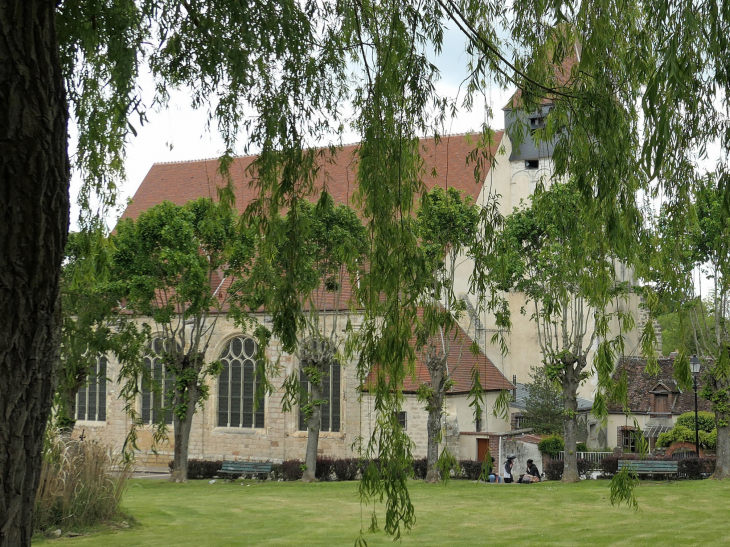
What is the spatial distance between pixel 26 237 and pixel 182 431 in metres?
20.4

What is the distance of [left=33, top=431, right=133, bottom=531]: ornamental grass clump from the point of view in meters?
11.8

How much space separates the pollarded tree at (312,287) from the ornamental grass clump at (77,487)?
314cm

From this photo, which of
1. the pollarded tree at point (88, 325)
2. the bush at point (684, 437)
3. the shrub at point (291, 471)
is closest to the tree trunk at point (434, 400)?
the shrub at point (291, 471)

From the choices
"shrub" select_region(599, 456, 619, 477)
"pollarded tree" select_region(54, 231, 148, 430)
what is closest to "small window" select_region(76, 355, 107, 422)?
"shrub" select_region(599, 456, 619, 477)

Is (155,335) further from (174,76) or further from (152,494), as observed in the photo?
(174,76)

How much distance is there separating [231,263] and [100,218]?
15127 millimetres

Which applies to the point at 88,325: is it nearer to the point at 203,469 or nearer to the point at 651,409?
the point at 203,469

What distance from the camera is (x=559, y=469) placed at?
23.0 meters

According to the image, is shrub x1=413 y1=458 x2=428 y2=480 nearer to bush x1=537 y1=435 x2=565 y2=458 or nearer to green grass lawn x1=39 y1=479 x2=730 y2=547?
green grass lawn x1=39 y1=479 x2=730 y2=547

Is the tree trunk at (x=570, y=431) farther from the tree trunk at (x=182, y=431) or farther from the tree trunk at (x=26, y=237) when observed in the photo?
the tree trunk at (x=26, y=237)

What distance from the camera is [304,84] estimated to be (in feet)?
15.8

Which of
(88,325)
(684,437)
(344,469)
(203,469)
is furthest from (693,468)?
(88,325)

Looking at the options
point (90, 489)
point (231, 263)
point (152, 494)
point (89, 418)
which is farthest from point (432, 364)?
point (89, 418)

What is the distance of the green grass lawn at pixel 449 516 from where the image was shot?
1232 centimetres
